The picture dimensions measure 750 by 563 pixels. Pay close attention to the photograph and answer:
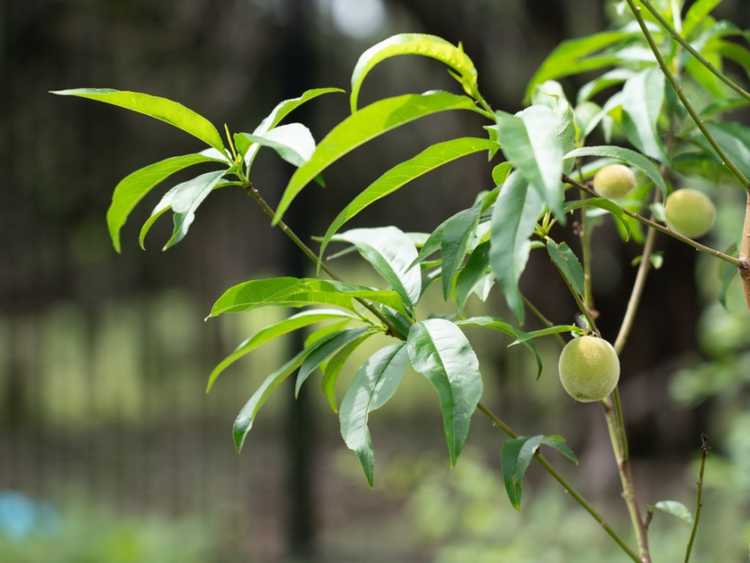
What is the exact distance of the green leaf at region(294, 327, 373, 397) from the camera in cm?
49

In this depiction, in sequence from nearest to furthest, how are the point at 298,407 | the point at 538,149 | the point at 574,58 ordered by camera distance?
the point at 538,149 < the point at 574,58 < the point at 298,407

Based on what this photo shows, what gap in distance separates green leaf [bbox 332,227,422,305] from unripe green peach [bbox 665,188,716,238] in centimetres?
18

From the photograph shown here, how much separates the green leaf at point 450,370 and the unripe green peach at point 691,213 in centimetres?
24

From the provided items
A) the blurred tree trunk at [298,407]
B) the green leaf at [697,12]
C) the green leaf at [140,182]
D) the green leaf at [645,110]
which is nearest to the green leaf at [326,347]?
the green leaf at [140,182]

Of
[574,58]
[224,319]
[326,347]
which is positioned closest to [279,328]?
[326,347]

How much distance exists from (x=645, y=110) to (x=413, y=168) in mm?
214

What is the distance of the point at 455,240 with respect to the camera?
43 centimetres

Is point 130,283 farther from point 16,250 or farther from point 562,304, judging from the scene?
point 562,304

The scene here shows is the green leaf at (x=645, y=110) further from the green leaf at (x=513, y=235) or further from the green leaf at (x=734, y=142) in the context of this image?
the green leaf at (x=513, y=235)

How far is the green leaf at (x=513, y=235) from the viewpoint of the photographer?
1.11ft

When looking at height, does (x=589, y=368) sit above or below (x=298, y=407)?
above

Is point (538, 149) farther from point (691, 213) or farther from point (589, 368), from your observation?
point (691, 213)

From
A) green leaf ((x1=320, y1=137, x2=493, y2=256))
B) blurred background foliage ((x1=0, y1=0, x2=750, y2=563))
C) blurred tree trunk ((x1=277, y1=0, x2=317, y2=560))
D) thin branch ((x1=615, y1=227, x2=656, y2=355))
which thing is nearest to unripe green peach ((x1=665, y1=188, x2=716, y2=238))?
thin branch ((x1=615, y1=227, x2=656, y2=355))

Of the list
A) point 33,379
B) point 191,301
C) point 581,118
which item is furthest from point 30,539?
point 581,118
